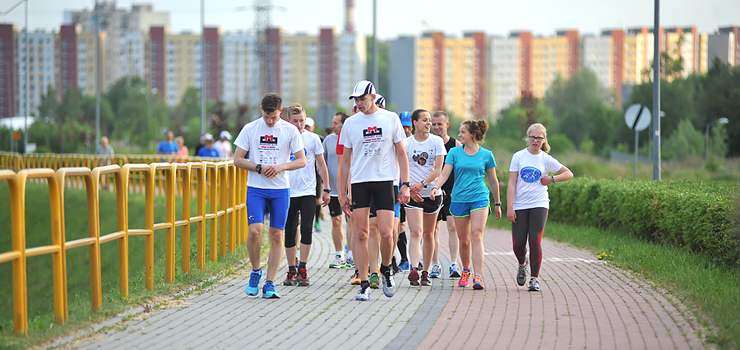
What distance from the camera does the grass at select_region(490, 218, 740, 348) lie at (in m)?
6.22

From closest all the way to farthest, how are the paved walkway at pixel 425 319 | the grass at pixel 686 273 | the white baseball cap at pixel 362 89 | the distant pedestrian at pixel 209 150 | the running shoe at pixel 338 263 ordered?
the paved walkway at pixel 425 319, the grass at pixel 686 273, the white baseball cap at pixel 362 89, the running shoe at pixel 338 263, the distant pedestrian at pixel 209 150

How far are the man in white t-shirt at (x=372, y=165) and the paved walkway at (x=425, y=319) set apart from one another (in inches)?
23.6

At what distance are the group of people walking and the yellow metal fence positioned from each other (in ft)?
3.04

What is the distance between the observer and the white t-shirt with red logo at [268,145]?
781 centimetres

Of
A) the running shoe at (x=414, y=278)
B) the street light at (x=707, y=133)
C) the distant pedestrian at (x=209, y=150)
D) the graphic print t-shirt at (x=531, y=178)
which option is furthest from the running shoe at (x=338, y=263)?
the street light at (x=707, y=133)

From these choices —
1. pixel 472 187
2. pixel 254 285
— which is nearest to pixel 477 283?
pixel 472 187

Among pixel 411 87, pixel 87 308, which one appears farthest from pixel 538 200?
pixel 411 87

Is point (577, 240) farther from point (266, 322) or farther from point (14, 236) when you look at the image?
point (14, 236)

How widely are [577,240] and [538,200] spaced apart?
5039 millimetres

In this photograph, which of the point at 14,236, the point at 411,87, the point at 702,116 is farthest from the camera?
the point at 411,87

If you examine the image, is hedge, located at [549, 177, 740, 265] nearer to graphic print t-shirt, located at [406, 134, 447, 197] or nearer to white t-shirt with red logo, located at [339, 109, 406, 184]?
graphic print t-shirt, located at [406, 134, 447, 197]

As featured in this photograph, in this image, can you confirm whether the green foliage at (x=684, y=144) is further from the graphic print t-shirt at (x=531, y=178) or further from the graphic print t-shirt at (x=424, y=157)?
the graphic print t-shirt at (x=424, y=157)

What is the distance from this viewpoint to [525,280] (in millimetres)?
8477

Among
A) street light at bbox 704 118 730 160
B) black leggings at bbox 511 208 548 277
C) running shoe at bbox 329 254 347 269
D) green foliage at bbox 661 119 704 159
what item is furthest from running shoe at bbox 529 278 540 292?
green foliage at bbox 661 119 704 159
